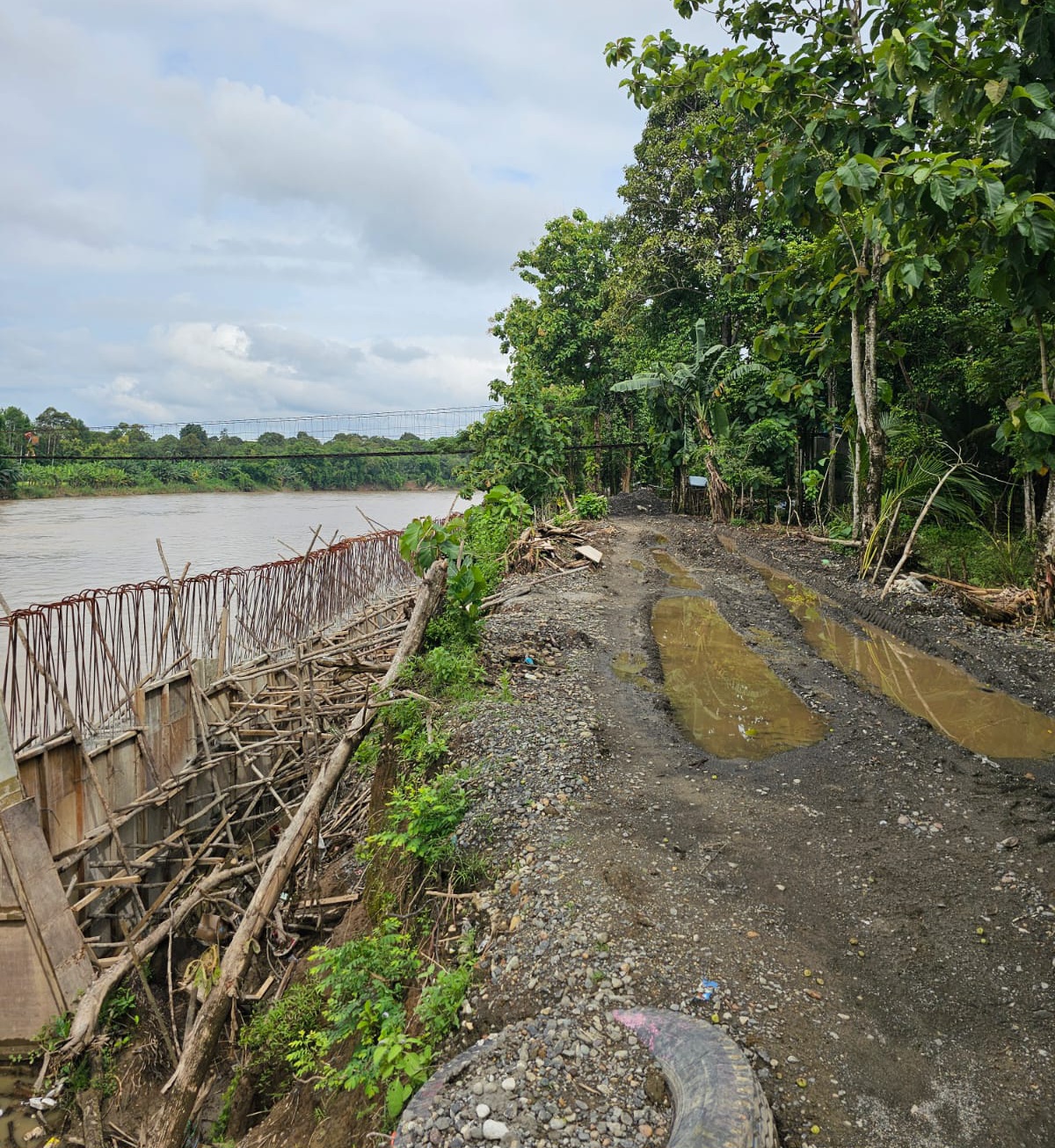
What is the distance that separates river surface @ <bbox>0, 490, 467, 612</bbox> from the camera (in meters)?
17.6

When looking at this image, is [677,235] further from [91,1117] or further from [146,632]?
[91,1117]

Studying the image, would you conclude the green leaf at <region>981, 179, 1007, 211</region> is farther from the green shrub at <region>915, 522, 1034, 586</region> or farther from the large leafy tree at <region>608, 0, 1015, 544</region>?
the green shrub at <region>915, 522, 1034, 586</region>

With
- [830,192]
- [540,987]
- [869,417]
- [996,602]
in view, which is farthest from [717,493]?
[540,987]

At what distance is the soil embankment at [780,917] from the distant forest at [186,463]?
2327cm

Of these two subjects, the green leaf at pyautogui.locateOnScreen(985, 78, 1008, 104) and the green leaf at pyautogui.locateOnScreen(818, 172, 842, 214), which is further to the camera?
the green leaf at pyautogui.locateOnScreen(818, 172, 842, 214)

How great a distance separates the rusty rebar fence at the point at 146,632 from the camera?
5.57 m

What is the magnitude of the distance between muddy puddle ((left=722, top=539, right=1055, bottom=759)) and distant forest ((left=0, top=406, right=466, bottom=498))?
20765 mm

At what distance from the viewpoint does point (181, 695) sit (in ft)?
23.2

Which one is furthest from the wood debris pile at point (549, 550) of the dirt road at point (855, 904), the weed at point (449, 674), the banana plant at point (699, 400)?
the dirt road at point (855, 904)

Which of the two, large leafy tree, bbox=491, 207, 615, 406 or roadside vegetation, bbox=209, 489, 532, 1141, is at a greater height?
large leafy tree, bbox=491, 207, 615, 406

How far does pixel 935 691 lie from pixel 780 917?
424 centimetres

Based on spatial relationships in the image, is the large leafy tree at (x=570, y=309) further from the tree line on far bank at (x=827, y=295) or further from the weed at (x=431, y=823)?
the weed at (x=431, y=823)

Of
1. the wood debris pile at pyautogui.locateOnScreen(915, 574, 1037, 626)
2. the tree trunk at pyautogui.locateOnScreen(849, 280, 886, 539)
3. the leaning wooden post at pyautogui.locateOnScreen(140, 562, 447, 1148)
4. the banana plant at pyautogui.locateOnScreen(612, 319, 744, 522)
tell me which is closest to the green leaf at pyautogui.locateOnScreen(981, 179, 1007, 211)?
the leaning wooden post at pyautogui.locateOnScreen(140, 562, 447, 1148)

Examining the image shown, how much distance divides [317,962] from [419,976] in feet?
6.33
